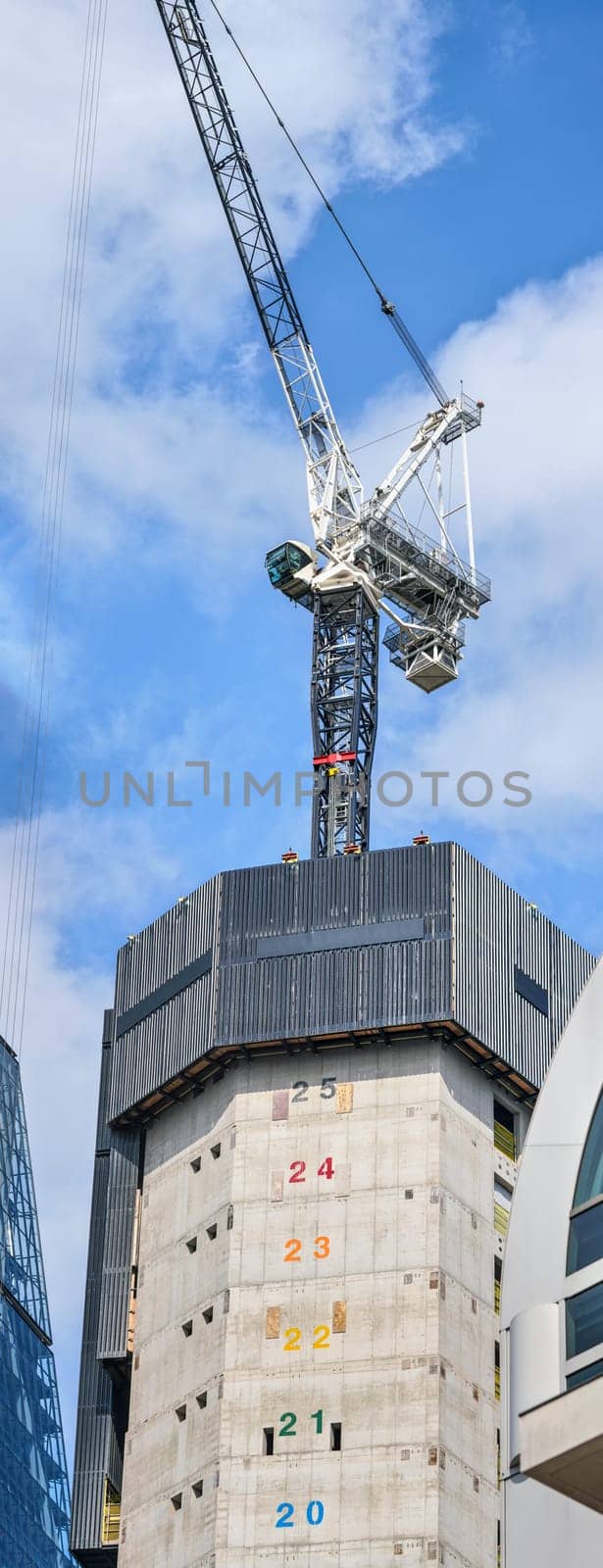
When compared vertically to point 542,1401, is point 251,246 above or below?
above

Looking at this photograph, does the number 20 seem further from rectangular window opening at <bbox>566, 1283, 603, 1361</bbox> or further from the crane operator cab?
rectangular window opening at <bbox>566, 1283, 603, 1361</bbox>

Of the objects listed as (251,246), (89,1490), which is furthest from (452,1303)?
(251,246)

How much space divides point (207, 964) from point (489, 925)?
13.8 m

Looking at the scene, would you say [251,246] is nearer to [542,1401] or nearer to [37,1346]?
[37,1346]

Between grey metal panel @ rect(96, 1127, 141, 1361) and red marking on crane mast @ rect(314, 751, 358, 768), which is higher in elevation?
red marking on crane mast @ rect(314, 751, 358, 768)

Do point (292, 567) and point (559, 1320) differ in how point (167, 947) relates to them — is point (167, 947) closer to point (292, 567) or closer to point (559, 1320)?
point (292, 567)

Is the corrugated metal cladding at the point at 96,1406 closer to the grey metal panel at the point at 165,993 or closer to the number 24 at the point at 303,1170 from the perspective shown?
the grey metal panel at the point at 165,993

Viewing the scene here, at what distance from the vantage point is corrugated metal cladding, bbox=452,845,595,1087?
417ft

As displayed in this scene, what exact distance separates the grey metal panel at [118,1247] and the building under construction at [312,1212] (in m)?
0.14

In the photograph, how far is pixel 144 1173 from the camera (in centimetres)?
13288

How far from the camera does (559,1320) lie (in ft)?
131

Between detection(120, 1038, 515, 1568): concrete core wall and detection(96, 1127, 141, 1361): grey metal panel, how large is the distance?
1554mm

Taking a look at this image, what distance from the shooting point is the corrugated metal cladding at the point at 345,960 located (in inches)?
4988

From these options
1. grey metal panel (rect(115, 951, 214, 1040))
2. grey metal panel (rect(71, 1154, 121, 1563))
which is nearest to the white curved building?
grey metal panel (rect(115, 951, 214, 1040))
